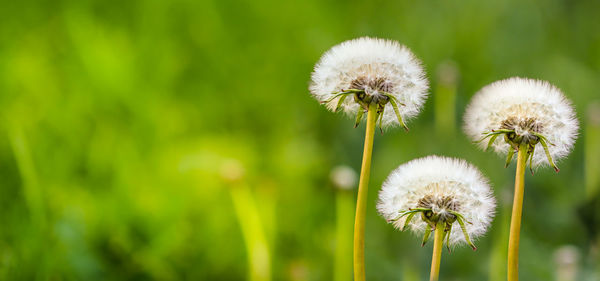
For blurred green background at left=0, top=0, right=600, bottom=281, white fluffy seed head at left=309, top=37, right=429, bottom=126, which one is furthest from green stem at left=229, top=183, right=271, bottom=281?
white fluffy seed head at left=309, top=37, right=429, bottom=126

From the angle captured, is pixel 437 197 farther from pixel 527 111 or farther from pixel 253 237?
pixel 253 237

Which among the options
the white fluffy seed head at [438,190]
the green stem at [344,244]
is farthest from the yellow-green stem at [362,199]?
the green stem at [344,244]

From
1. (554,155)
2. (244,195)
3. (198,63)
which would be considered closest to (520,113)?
(554,155)

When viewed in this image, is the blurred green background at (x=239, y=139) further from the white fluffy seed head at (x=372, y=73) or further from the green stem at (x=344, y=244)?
the white fluffy seed head at (x=372, y=73)

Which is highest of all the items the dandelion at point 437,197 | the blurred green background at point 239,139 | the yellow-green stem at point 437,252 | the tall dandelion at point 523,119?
the blurred green background at point 239,139

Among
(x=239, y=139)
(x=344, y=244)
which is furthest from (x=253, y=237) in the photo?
(x=239, y=139)

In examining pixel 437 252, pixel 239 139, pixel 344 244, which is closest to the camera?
pixel 437 252

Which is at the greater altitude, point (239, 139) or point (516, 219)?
point (239, 139)

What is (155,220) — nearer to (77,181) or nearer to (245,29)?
(77,181)
